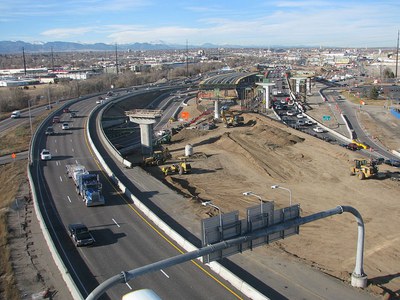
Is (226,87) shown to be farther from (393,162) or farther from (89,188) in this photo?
(89,188)

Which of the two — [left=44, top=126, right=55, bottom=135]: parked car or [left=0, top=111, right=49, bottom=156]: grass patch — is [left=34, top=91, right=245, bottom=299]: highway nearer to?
[left=0, top=111, right=49, bottom=156]: grass patch

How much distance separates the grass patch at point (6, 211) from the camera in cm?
2126

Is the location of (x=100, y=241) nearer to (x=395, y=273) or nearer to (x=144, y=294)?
(x=144, y=294)

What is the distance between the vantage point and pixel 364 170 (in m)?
44.0

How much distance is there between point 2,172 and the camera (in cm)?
4953

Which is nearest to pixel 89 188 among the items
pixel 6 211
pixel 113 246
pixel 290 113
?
pixel 6 211

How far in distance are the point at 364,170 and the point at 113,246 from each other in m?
28.9

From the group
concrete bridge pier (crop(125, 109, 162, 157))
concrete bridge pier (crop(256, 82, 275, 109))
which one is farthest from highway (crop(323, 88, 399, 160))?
concrete bridge pier (crop(125, 109, 162, 157))

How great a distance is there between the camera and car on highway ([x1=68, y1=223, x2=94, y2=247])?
25.7 m

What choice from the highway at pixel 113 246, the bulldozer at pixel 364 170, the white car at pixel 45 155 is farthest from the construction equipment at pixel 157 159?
the bulldozer at pixel 364 170

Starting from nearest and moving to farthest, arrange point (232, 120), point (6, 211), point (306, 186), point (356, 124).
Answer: point (6, 211), point (306, 186), point (232, 120), point (356, 124)

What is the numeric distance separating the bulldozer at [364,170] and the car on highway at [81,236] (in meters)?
29.5

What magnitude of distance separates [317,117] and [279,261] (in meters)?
67.6

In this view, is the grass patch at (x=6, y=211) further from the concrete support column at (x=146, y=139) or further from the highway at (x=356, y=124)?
the highway at (x=356, y=124)
